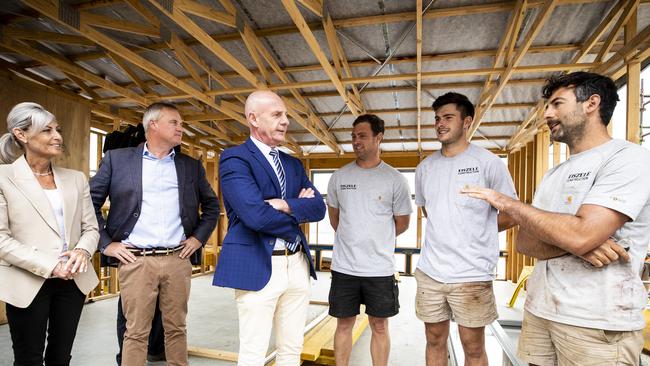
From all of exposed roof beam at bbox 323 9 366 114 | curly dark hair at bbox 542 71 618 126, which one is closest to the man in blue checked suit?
curly dark hair at bbox 542 71 618 126

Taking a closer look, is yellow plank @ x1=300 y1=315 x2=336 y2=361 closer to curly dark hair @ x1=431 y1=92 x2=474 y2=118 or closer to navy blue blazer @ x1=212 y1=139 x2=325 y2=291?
navy blue blazer @ x1=212 y1=139 x2=325 y2=291

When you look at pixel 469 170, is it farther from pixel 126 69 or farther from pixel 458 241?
pixel 126 69

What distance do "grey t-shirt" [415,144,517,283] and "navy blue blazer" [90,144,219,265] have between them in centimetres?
143

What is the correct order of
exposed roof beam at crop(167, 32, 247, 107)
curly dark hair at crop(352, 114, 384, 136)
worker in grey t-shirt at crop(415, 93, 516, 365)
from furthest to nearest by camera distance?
1. exposed roof beam at crop(167, 32, 247, 107)
2. curly dark hair at crop(352, 114, 384, 136)
3. worker in grey t-shirt at crop(415, 93, 516, 365)

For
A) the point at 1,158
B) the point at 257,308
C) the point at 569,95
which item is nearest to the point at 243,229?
the point at 257,308

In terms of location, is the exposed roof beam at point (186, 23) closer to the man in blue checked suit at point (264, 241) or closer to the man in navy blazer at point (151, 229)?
the man in navy blazer at point (151, 229)

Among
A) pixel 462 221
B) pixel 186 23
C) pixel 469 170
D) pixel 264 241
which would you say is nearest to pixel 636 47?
pixel 469 170

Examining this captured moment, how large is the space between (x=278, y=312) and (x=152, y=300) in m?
0.83

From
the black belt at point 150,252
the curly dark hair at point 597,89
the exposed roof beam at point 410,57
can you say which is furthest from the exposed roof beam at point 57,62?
the curly dark hair at point 597,89

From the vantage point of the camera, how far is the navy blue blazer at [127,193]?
2.00 m

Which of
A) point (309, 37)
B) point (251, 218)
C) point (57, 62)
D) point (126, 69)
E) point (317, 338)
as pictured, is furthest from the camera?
point (126, 69)

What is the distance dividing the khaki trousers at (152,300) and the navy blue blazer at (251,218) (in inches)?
25.1

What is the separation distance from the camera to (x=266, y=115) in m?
1.62

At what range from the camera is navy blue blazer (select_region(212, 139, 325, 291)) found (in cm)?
147
